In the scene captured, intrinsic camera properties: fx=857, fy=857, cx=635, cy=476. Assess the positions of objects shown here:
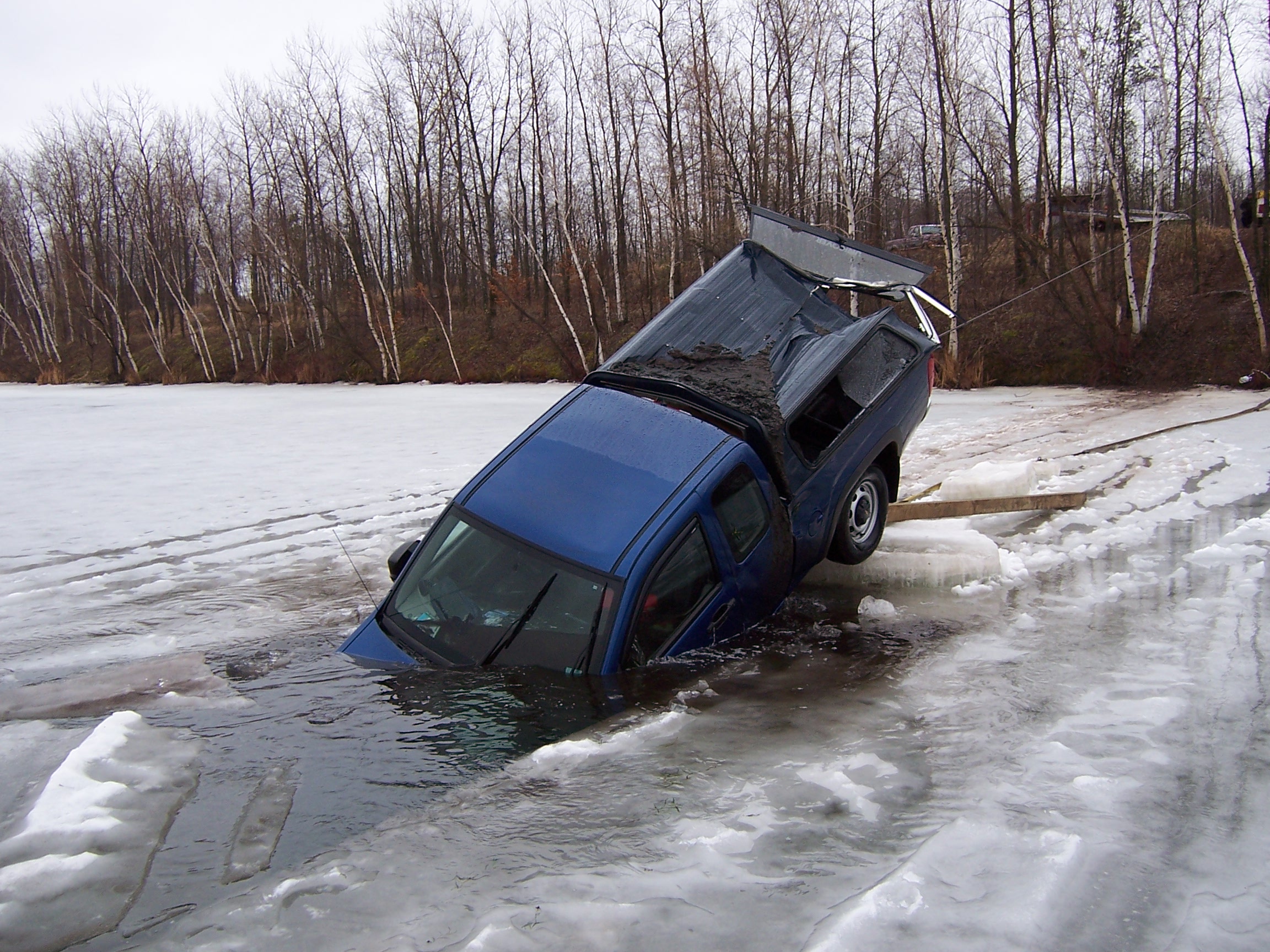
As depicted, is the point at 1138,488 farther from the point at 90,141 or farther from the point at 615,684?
the point at 90,141

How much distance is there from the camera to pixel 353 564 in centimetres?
752

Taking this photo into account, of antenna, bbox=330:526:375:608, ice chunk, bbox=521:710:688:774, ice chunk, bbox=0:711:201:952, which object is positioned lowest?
ice chunk, bbox=521:710:688:774

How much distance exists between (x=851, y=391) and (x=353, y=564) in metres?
4.46

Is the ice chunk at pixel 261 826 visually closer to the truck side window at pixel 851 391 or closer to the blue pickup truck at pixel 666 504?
the blue pickup truck at pixel 666 504

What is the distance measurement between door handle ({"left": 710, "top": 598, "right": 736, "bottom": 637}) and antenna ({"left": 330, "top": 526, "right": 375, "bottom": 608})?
288 cm

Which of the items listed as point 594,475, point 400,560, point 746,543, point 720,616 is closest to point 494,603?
point 594,475

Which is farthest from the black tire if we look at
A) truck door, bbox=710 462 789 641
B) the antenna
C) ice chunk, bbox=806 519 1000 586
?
the antenna

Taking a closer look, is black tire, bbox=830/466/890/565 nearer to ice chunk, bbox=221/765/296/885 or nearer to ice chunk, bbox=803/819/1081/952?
ice chunk, bbox=803/819/1081/952

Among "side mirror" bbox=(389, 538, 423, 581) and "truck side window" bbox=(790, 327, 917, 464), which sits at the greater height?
"truck side window" bbox=(790, 327, 917, 464)

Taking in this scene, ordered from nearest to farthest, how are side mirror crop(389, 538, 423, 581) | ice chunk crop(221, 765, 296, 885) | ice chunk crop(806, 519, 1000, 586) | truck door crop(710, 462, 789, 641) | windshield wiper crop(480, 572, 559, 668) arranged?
ice chunk crop(221, 765, 296, 885) < windshield wiper crop(480, 572, 559, 668) < truck door crop(710, 462, 789, 641) < side mirror crop(389, 538, 423, 581) < ice chunk crop(806, 519, 1000, 586)

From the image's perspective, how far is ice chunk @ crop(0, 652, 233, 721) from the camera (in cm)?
470

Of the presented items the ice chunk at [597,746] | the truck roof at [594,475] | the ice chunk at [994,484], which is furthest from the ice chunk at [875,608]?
the ice chunk at [994,484]

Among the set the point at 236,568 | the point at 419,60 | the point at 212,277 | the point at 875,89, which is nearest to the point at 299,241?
the point at 212,277

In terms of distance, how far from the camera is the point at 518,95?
36.6 m
